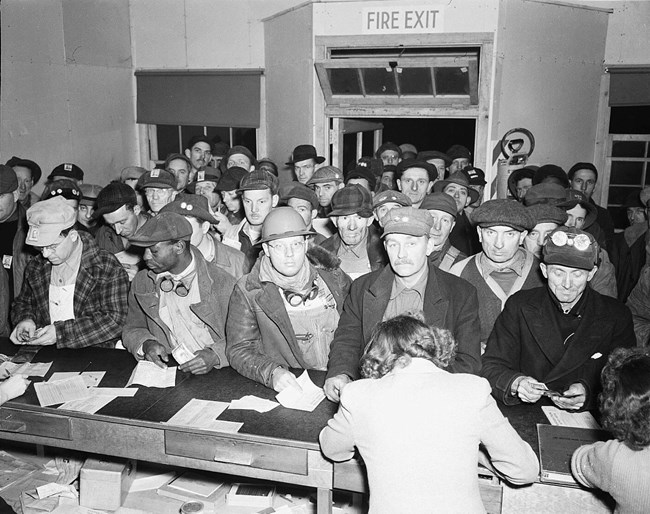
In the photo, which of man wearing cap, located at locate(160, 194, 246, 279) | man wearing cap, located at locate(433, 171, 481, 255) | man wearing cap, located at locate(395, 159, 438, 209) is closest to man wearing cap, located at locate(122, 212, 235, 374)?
man wearing cap, located at locate(160, 194, 246, 279)

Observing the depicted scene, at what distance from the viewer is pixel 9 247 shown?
4160 mm

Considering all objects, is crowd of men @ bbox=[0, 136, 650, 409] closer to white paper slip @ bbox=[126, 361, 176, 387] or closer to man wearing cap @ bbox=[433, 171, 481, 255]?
white paper slip @ bbox=[126, 361, 176, 387]

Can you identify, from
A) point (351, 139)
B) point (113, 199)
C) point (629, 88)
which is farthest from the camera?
point (351, 139)

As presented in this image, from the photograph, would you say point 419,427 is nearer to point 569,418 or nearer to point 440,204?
point 569,418

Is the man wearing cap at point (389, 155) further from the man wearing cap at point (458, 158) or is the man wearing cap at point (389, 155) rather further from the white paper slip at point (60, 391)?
the white paper slip at point (60, 391)

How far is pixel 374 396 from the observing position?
1938 millimetres

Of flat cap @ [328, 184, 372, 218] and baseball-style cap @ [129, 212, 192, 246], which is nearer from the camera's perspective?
baseball-style cap @ [129, 212, 192, 246]

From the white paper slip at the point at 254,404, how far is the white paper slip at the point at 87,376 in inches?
29.5

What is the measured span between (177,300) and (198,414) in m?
0.75

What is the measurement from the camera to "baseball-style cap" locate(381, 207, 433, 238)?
2758mm

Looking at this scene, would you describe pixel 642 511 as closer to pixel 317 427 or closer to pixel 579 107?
pixel 317 427

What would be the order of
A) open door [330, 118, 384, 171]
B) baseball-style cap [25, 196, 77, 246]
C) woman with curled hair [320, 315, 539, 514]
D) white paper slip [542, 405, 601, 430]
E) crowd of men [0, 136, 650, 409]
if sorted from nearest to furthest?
woman with curled hair [320, 315, 539, 514] → white paper slip [542, 405, 601, 430] → crowd of men [0, 136, 650, 409] → baseball-style cap [25, 196, 77, 246] → open door [330, 118, 384, 171]

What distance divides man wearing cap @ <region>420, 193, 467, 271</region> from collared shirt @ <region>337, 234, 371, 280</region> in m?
0.42

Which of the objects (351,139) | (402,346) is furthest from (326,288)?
(351,139)
